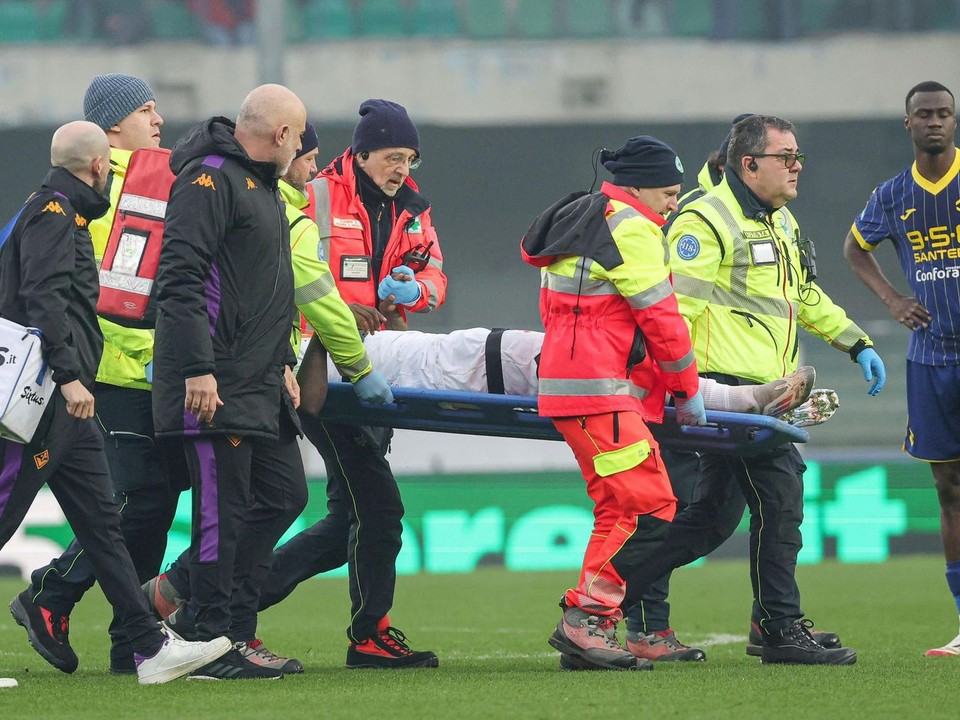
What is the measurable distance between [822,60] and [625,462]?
21309 millimetres

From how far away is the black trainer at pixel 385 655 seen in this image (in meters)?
5.86

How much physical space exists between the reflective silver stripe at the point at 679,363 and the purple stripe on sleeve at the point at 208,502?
1527 millimetres

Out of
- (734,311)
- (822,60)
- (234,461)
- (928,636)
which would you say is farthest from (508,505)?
(822,60)

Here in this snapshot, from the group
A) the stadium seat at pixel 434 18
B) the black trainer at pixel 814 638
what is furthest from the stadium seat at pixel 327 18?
the black trainer at pixel 814 638

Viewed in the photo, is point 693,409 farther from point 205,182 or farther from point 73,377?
point 73,377

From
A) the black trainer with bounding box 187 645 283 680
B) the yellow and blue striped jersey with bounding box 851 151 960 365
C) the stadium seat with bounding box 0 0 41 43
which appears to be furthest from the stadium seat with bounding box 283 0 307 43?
the black trainer with bounding box 187 645 283 680

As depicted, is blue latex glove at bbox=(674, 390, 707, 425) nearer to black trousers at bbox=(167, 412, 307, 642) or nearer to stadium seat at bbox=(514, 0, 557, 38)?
black trousers at bbox=(167, 412, 307, 642)

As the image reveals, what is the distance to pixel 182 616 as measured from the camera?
18.4 feet

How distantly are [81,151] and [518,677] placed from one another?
2.25 metres

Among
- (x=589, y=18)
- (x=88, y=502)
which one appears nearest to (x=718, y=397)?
(x=88, y=502)

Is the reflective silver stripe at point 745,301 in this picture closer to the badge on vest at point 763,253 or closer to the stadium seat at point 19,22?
the badge on vest at point 763,253

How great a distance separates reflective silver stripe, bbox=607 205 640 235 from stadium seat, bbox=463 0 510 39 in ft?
68.9

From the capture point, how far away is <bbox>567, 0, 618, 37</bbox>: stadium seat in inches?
1021

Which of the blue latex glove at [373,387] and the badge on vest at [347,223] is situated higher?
the badge on vest at [347,223]
